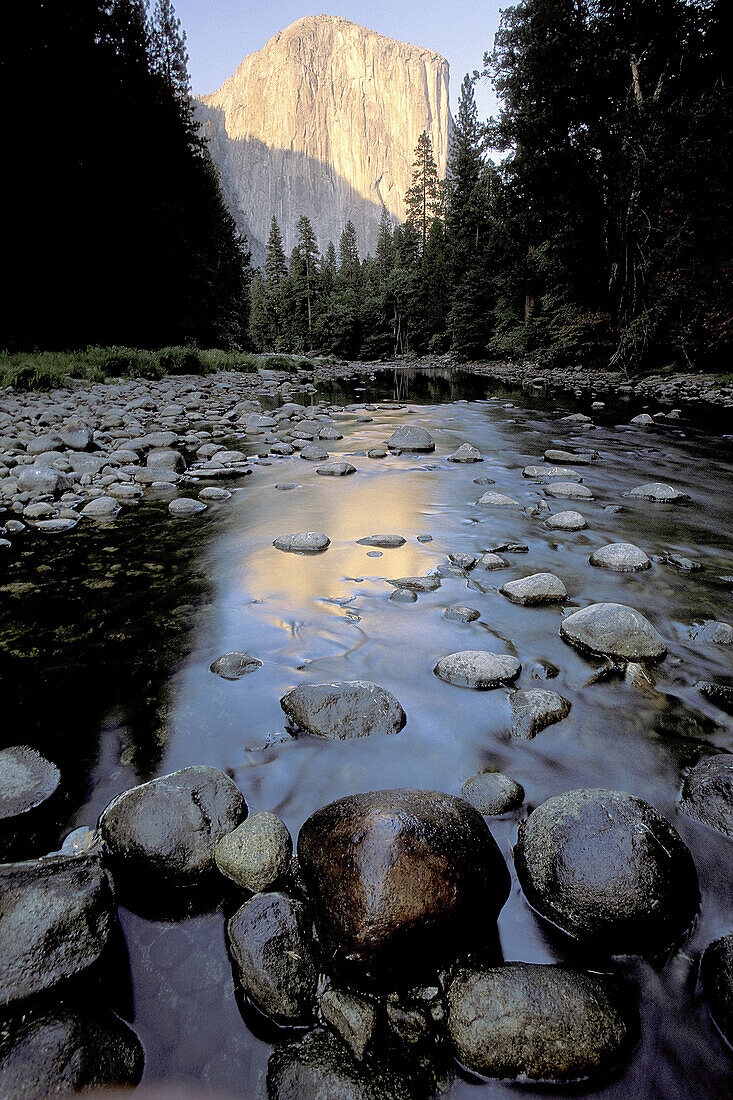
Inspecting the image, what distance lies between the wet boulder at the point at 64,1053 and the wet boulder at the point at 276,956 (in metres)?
0.24

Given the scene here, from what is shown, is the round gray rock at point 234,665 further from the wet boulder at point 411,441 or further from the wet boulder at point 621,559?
the wet boulder at point 411,441

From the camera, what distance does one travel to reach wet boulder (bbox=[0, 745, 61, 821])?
1577 mm

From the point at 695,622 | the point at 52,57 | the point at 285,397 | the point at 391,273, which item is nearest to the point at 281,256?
the point at 391,273

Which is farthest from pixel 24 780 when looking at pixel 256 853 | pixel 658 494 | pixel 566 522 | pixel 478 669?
pixel 658 494

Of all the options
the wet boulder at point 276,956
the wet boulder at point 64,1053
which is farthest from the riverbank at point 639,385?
the wet boulder at point 64,1053

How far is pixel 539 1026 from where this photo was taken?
3.43ft

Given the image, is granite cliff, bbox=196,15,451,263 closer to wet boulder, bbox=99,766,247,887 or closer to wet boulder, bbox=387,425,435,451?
wet boulder, bbox=387,425,435,451

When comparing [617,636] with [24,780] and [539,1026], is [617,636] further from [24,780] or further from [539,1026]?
[24,780]

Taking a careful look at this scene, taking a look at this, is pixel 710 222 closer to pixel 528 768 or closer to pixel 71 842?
pixel 528 768

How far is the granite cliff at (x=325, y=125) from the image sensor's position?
153 metres

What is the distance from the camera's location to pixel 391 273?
4659 centimetres

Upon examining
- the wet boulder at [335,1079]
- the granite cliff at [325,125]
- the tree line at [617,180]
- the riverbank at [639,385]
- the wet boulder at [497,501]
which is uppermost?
the granite cliff at [325,125]

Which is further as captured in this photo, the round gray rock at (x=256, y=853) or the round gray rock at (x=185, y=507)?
the round gray rock at (x=185, y=507)

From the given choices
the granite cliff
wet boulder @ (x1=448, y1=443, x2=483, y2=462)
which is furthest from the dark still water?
the granite cliff
